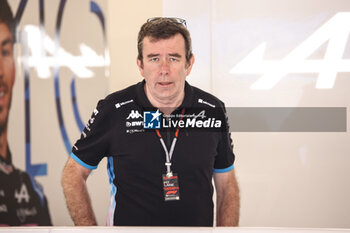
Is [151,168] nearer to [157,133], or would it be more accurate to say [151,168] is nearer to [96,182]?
[157,133]

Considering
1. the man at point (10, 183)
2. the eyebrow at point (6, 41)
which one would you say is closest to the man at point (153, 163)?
the man at point (10, 183)

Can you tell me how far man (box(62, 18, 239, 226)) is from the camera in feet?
5.46

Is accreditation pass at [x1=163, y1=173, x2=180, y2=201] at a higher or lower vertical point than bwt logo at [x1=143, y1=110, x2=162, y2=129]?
lower

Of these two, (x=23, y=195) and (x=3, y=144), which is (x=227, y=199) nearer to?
(x=23, y=195)

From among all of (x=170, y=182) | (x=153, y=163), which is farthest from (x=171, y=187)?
(x=153, y=163)

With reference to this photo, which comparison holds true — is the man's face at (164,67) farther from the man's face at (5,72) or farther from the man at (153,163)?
the man's face at (5,72)

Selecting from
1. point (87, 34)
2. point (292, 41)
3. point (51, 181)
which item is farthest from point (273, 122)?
point (51, 181)

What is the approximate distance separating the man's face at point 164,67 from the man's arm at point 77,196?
1.63ft

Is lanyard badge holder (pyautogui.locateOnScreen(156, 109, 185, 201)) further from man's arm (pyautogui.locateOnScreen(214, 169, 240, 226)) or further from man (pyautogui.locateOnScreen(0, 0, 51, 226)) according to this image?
man (pyautogui.locateOnScreen(0, 0, 51, 226))

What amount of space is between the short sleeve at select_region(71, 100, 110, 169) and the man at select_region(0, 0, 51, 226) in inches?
54.8

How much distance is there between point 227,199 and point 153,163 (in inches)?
15.3

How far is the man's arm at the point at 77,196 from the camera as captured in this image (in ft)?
5.57

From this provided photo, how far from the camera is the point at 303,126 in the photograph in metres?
2.64

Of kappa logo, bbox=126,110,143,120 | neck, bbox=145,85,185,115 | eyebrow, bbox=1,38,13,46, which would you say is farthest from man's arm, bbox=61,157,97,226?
Answer: eyebrow, bbox=1,38,13,46
